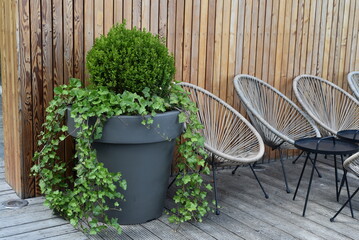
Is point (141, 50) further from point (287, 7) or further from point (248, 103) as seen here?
point (287, 7)

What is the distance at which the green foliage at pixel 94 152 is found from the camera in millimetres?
2783

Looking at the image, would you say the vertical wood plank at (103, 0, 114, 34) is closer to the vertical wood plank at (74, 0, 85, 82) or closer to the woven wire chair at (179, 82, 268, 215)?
the vertical wood plank at (74, 0, 85, 82)

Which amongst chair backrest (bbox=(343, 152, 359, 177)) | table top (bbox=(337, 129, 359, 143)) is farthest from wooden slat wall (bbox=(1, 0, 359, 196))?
chair backrest (bbox=(343, 152, 359, 177))

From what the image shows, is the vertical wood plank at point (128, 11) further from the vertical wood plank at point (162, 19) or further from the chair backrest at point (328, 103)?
the chair backrest at point (328, 103)

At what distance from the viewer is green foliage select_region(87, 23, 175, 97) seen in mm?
2902

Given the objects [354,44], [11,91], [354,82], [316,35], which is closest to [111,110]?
[11,91]

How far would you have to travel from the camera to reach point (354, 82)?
501 cm

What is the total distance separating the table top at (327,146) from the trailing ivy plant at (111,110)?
2.50 ft

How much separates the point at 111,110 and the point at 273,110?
6.64 ft

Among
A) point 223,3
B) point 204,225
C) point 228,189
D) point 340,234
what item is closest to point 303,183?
point 228,189

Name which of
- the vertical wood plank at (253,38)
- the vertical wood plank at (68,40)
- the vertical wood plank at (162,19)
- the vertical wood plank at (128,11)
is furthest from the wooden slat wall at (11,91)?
the vertical wood plank at (253,38)

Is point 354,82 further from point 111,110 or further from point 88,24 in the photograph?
point 111,110

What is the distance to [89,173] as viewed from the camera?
9.05ft

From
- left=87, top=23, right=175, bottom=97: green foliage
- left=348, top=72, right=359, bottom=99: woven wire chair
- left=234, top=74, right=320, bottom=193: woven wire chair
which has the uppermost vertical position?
left=87, top=23, right=175, bottom=97: green foliage
